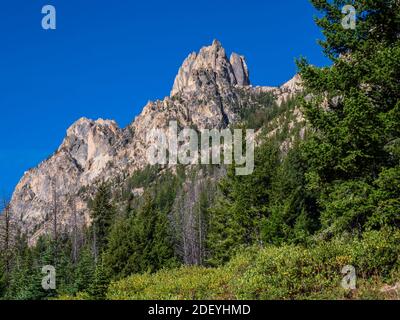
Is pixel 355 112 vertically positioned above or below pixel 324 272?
above

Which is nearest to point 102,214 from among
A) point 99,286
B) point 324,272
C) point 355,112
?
point 99,286

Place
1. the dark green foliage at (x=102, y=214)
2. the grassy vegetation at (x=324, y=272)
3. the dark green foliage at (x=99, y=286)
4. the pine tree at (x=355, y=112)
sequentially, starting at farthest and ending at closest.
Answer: the dark green foliage at (x=102, y=214) → the dark green foliage at (x=99, y=286) → the pine tree at (x=355, y=112) → the grassy vegetation at (x=324, y=272)

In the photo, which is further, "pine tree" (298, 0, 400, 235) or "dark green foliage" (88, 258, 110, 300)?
"dark green foliage" (88, 258, 110, 300)

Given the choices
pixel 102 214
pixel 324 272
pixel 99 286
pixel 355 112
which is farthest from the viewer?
pixel 102 214

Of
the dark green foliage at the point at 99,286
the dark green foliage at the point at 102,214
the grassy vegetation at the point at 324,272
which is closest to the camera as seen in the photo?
the grassy vegetation at the point at 324,272

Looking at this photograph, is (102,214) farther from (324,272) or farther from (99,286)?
(324,272)

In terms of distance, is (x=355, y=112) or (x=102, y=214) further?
(x=102, y=214)

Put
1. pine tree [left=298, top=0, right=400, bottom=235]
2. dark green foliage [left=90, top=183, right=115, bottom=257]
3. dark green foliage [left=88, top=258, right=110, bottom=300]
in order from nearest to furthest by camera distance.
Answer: pine tree [left=298, top=0, right=400, bottom=235]
dark green foliage [left=88, top=258, right=110, bottom=300]
dark green foliage [left=90, top=183, right=115, bottom=257]

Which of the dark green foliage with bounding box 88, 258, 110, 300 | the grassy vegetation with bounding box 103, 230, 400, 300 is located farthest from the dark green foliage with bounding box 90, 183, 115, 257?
the grassy vegetation with bounding box 103, 230, 400, 300

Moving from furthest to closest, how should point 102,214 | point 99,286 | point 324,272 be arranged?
point 102,214 < point 99,286 < point 324,272

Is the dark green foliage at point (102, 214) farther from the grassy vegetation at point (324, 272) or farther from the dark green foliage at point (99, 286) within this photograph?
the grassy vegetation at point (324, 272)

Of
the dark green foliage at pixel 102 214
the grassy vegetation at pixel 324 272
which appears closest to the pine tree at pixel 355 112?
the grassy vegetation at pixel 324 272

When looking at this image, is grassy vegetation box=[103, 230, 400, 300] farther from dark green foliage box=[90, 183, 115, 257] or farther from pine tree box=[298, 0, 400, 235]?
dark green foliage box=[90, 183, 115, 257]
